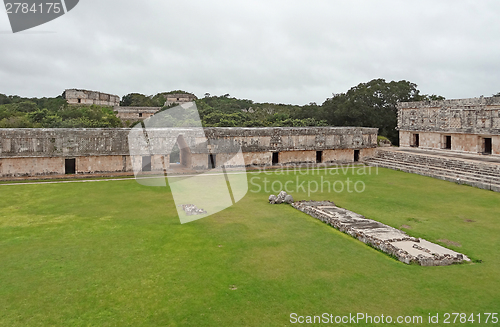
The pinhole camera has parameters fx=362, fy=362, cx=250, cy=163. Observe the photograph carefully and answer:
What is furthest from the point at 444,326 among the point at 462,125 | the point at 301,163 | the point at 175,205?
the point at 462,125

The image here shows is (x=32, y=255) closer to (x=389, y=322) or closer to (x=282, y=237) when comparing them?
(x=282, y=237)

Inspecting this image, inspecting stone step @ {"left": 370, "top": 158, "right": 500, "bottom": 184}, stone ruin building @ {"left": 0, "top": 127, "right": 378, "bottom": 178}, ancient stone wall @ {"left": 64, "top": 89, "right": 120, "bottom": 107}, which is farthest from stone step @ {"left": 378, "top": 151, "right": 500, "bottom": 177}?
ancient stone wall @ {"left": 64, "top": 89, "right": 120, "bottom": 107}

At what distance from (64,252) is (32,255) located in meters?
0.49

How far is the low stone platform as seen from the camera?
238 inches

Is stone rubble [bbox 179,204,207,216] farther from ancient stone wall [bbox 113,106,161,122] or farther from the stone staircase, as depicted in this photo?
ancient stone wall [bbox 113,106,161,122]

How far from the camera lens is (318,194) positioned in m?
11.6

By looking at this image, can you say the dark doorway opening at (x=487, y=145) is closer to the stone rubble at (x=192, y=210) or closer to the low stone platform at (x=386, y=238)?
the low stone platform at (x=386, y=238)

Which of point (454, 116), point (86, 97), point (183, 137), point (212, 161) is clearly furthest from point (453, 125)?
point (86, 97)

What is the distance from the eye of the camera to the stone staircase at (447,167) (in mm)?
12664

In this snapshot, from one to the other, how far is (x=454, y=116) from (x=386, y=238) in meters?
14.9

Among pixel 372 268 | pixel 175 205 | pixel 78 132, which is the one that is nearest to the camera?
pixel 372 268

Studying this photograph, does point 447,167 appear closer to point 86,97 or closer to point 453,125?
point 453,125

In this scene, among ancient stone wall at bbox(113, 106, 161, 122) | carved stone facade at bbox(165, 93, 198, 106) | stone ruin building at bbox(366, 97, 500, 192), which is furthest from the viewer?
carved stone facade at bbox(165, 93, 198, 106)

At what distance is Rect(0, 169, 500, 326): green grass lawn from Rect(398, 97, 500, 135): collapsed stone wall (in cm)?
886
